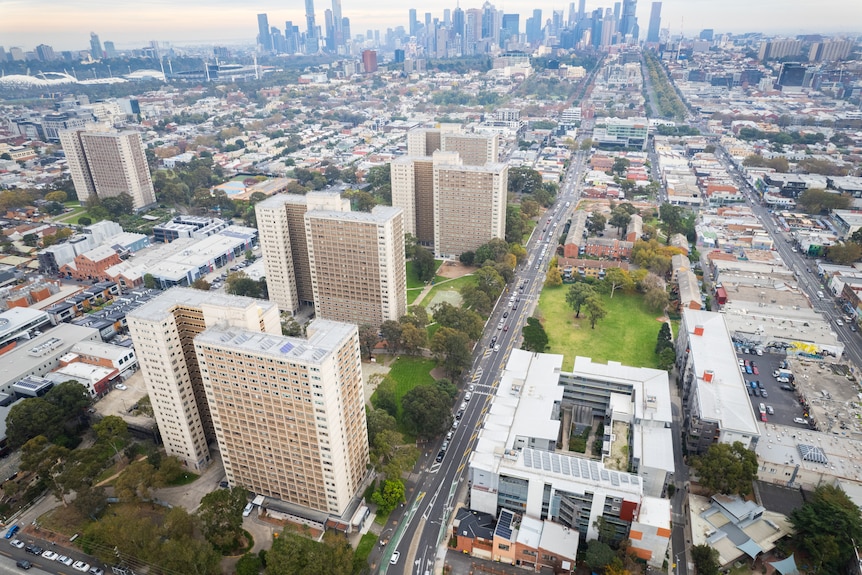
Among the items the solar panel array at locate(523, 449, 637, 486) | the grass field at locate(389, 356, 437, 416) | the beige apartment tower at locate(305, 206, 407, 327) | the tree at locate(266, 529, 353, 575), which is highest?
the beige apartment tower at locate(305, 206, 407, 327)

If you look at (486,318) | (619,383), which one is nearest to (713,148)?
(486,318)

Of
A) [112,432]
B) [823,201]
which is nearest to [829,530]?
[112,432]

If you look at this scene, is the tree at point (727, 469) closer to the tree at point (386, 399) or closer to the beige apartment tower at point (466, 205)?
the tree at point (386, 399)

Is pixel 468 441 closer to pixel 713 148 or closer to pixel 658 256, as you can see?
pixel 658 256

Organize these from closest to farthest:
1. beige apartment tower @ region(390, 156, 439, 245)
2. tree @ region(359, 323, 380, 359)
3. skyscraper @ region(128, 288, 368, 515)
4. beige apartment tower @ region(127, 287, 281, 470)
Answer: skyscraper @ region(128, 288, 368, 515)
beige apartment tower @ region(127, 287, 281, 470)
tree @ region(359, 323, 380, 359)
beige apartment tower @ region(390, 156, 439, 245)

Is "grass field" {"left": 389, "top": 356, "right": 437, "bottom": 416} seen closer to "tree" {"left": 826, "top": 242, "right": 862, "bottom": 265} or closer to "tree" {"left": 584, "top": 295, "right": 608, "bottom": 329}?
"tree" {"left": 584, "top": 295, "right": 608, "bottom": 329}

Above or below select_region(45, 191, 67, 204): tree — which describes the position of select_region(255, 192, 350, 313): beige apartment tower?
above

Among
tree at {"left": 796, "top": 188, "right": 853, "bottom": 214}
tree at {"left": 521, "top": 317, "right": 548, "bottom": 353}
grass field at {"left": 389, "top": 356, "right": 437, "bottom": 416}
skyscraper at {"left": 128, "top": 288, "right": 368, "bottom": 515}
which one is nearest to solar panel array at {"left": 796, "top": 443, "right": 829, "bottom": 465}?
tree at {"left": 521, "top": 317, "right": 548, "bottom": 353}
